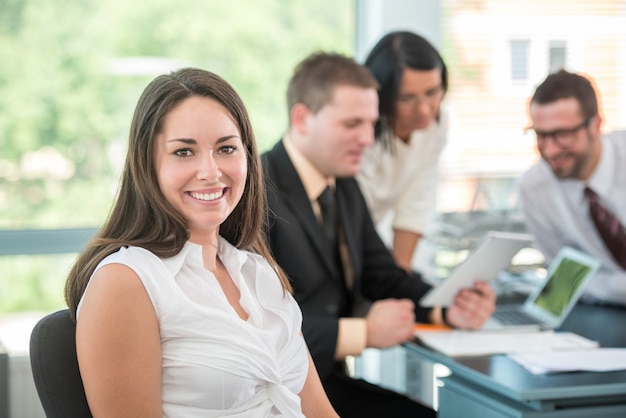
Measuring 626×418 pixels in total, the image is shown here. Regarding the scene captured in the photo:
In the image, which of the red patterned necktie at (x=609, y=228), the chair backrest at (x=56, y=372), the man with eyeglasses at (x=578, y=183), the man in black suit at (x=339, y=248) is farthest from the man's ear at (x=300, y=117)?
the chair backrest at (x=56, y=372)

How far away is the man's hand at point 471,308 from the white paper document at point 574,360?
0.91 ft

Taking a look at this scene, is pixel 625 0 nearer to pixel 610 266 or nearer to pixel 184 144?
pixel 610 266

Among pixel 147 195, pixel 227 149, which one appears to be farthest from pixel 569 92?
pixel 147 195

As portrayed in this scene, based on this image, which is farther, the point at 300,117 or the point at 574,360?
the point at 300,117

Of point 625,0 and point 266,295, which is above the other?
point 625,0

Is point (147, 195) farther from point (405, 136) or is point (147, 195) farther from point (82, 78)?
point (82, 78)

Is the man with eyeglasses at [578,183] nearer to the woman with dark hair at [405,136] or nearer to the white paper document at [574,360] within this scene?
the woman with dark hair at [405,136]

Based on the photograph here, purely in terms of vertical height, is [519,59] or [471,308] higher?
[519,59]

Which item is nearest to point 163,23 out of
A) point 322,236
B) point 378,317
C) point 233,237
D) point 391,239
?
point 391,239

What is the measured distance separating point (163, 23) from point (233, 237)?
202 centimetres

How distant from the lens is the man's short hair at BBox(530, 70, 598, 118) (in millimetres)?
2656

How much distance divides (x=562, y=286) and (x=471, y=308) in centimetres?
36

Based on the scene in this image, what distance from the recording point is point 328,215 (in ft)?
8.22

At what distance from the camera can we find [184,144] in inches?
58.3
